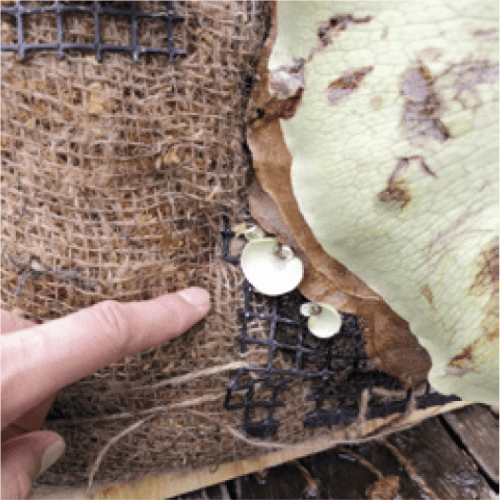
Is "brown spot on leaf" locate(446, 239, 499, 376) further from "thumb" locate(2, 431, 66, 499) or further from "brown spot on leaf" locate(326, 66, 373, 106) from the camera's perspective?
"thumb" locate(2, 431, 66, 499)

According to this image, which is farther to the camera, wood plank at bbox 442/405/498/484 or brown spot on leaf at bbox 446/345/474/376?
wood plank at bbox 442/405/498/484

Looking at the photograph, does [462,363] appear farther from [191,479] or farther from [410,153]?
[191,479]

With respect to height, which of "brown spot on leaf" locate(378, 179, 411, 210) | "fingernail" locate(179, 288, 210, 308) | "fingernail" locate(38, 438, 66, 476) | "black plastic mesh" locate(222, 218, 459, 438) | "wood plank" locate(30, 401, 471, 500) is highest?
"brown spot on leaf" locate(378, 179, 411, 210)

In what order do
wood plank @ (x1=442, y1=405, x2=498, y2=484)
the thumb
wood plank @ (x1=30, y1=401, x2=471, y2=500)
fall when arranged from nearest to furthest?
the thumb, wood plank @ (x1=30, y1=401, x2=471, y2=500), wood plank @ (x1=442, y1=405, x2=498, y2=484)

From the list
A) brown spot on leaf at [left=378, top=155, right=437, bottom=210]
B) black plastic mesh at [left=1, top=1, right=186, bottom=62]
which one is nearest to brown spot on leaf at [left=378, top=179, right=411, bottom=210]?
brown spot on leaf at [left=378, top=155, right=437, bottom=210]

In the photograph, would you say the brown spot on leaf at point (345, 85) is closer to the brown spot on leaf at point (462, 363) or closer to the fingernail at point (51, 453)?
the brown spot on leaf at point (462, 363)

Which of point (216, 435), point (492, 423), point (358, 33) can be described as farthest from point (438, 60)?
point (492, 423)

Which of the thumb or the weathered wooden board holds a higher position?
the thumb
